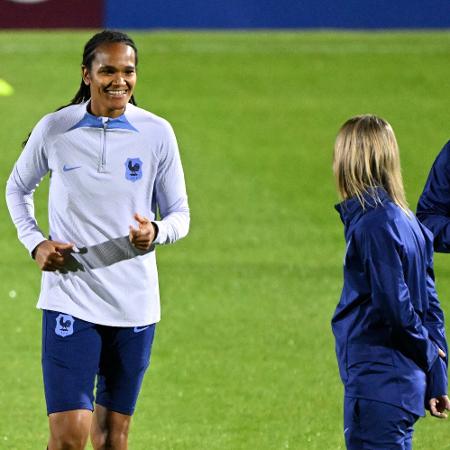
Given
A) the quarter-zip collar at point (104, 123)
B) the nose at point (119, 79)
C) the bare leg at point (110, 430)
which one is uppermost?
the nose at point (119, 79)

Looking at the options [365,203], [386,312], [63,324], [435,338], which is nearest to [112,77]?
[63,324]

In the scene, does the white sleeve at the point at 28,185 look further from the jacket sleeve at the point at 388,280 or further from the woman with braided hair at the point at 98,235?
the jacket sleeve at the point at 388,280

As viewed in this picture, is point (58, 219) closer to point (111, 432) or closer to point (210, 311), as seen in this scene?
point (111, 432)

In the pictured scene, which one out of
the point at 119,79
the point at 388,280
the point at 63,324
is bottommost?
the point at 63,324

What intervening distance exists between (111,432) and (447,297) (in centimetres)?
540

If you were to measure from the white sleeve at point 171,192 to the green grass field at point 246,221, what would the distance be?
76.3 inches

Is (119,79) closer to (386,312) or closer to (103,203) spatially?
(103,203)

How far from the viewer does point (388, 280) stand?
4328 millimetres

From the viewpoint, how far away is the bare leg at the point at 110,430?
16.9ft

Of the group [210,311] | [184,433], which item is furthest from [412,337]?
[210,311]

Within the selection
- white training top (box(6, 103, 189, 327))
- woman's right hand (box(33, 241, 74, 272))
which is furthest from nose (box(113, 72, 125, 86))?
woman's right hand (box(33, 241, 74, 272))

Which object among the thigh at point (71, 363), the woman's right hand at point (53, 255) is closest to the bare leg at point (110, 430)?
the thigh at point (71, 363)

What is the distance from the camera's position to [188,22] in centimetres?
1889

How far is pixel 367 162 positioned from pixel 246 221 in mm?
8014
